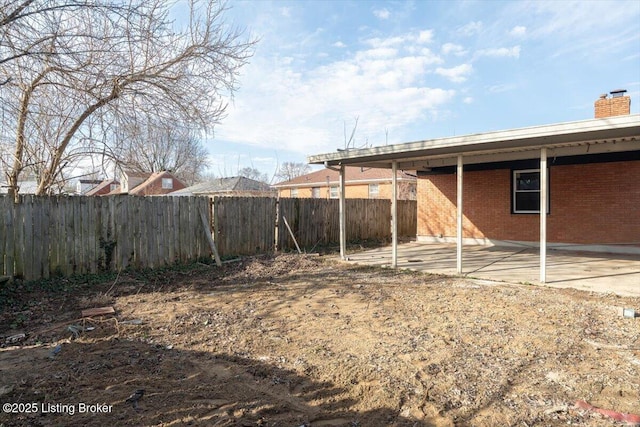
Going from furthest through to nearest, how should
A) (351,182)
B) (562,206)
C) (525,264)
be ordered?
(351,182) < (562,206) < (525,264)

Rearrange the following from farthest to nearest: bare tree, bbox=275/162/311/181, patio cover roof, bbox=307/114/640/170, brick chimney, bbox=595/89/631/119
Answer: bare tree, bbox=275/162/311/181, brick chimney, bbox=595/89/631/119, patio cover roof, bbox=307/114/640/170

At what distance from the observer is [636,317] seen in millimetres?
4777

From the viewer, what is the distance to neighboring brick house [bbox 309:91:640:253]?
21.6 ft

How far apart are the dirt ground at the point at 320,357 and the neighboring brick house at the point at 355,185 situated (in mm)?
14815

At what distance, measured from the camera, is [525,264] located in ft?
28.2

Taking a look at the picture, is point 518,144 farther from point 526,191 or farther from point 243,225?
point 243,225

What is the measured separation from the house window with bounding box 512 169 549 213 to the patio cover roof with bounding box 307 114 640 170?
9.98 feet

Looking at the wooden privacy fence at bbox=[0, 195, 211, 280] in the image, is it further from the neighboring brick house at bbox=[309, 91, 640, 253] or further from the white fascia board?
the white fascia board

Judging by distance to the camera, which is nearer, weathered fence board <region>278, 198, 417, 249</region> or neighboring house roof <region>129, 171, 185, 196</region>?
weathered fence board <region>278, 198, 417, 249</region>

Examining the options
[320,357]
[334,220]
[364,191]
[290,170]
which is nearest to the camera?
[320,357]

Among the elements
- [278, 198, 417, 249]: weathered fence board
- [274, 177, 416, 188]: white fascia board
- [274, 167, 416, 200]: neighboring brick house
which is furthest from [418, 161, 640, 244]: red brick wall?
[274, 177, 416, 188]: white fascia board

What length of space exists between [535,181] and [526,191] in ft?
1.31

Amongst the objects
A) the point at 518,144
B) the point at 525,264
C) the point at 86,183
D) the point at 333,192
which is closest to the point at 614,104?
the point at 525,264

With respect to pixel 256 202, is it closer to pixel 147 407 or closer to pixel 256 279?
pixel 256 279
